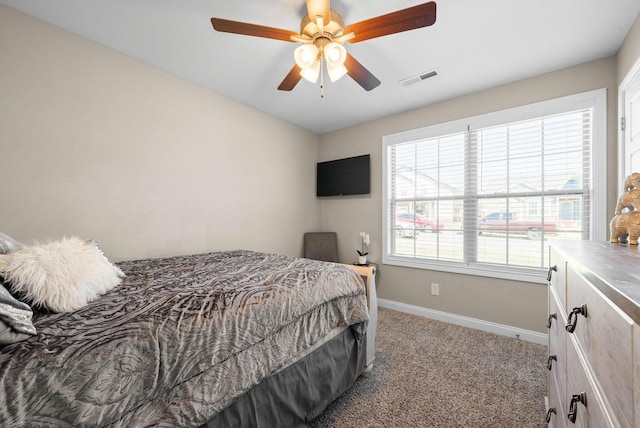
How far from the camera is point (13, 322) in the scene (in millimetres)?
723

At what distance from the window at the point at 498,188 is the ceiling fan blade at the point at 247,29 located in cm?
215

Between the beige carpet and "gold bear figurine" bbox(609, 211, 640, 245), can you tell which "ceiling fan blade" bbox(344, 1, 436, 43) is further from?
the beige carpet

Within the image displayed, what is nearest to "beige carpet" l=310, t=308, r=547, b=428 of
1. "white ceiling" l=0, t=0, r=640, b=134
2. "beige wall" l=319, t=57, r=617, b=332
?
"beige wall" l=319, t=57, r=617, b=332

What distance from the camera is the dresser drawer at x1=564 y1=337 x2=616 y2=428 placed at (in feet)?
1.83

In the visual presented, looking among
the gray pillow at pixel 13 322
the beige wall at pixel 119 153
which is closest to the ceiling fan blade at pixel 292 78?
the beige wall at pixel 119 153

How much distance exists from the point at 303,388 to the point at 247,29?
6.76 ft

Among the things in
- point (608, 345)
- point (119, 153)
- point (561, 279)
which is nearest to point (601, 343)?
point (608, 345)

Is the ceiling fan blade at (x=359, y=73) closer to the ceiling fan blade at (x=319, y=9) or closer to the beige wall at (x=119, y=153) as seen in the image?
the ceiling fan blade at (x=319, y=9)

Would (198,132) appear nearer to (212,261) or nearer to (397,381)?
(212,261)

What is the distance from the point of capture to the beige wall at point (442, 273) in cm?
221

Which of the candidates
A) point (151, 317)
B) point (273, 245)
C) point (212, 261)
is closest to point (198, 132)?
point (212, 261)

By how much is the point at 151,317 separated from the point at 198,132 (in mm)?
2181

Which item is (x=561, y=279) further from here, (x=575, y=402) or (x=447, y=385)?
(x=447, y=385)

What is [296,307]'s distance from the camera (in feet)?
4.44
